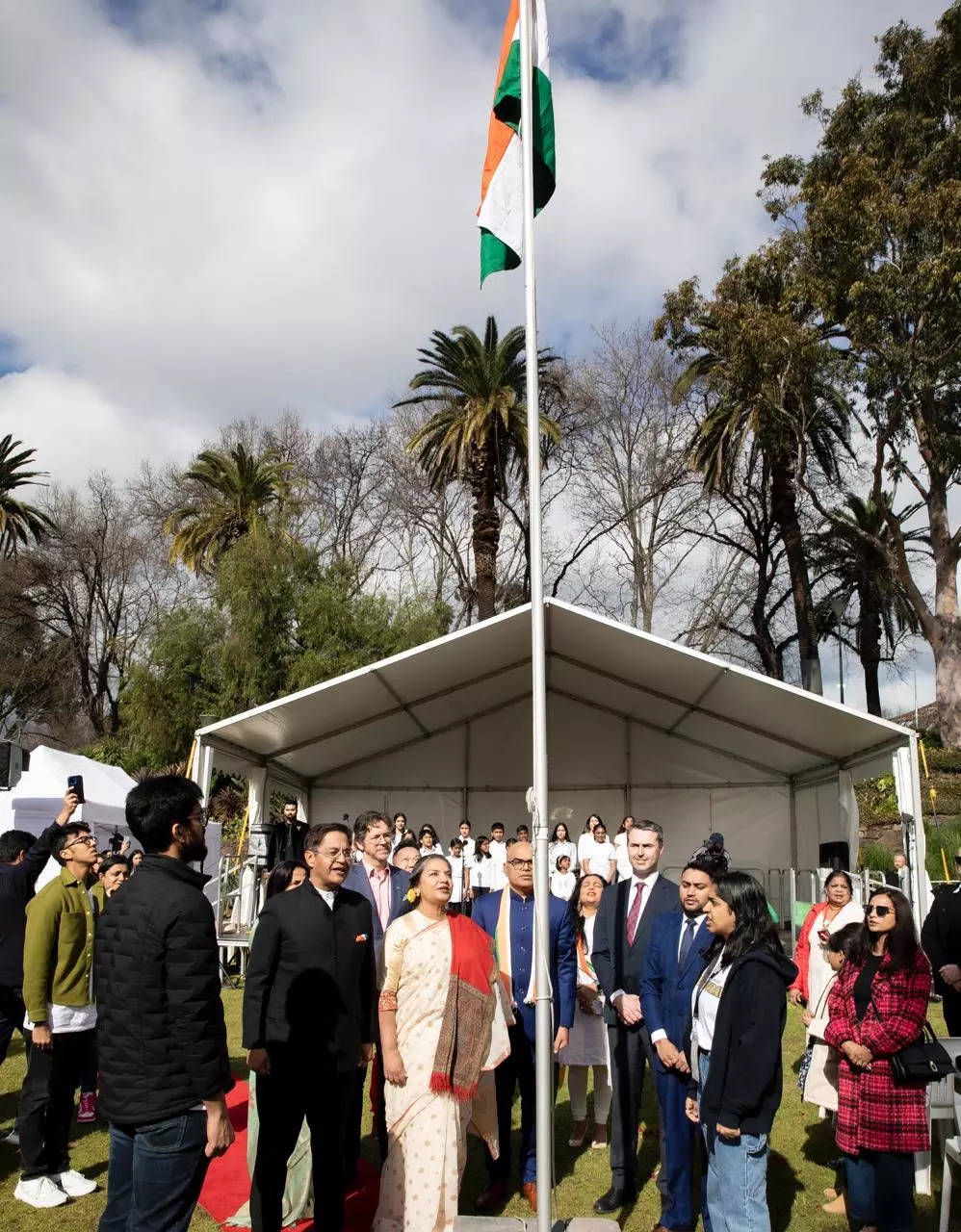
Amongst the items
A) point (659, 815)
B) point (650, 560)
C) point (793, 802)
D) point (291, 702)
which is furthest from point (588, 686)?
point (650, 560)

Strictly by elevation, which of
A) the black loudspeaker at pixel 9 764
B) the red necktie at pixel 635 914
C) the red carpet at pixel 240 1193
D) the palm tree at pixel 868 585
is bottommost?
the red carpet at pixel 240 1193

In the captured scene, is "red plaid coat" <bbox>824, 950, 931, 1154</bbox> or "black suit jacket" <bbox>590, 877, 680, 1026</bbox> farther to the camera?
"black suit jacket" <bbox>590, 877, 680, 1026</bbox>

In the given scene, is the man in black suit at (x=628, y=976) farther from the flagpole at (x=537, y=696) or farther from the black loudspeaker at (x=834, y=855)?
the black loudspeaker at (x=834, y=855)

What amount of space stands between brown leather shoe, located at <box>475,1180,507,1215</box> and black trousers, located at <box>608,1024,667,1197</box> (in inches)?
20.1

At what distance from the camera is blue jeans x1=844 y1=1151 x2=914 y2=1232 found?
3.88 metres

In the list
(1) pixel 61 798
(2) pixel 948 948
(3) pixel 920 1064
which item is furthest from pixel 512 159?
(1) pixel 61 798

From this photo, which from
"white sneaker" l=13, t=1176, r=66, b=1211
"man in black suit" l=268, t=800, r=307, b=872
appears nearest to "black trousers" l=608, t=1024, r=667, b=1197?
"white sneaker" l=13, t=1176, r=66, b=1211

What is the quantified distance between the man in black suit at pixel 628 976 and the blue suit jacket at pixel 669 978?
25 cm

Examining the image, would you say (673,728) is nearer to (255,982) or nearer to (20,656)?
(255,982)

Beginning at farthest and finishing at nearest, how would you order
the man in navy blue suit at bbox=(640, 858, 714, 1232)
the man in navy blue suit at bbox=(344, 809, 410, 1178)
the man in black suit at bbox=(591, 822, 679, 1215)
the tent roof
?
the tent roof, the man in navy blue suit at bbox=(344, 809, 410, 1178), the man in black suit at bbox=(591, 822, 679, 1215), the man in navy blue suit at bbox=(640, 858, 714, 1232)

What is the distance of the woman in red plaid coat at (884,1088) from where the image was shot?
388 cm

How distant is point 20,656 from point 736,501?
76.8 feet

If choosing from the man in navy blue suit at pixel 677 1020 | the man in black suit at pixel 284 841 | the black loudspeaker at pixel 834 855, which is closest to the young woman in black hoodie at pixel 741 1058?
the man in navy blue suit at pixel 677 1020

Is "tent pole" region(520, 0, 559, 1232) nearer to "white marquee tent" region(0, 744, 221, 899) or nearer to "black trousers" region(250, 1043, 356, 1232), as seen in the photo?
"black trousers" region(250, 1043, 356, 1232)
